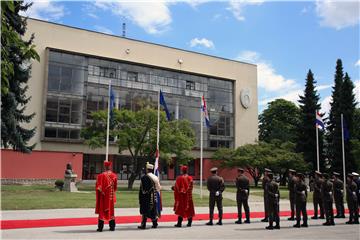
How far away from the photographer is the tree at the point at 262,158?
4425cm

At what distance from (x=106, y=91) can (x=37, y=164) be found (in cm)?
1113

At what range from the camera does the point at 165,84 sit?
49.0 metres

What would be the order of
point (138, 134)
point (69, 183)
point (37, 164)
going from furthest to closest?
point (37, 164)
point (138, 134)
point (69, 183)

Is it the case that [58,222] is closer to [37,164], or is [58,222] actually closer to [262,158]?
A: [37,164]

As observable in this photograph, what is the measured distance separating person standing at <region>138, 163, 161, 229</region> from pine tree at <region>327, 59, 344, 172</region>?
117 feet

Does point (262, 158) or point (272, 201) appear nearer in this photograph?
point (272, 201)

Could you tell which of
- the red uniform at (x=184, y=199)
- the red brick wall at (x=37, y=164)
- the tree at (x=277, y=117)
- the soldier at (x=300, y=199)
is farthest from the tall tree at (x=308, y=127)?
the red uniform at (x=184, y=199)

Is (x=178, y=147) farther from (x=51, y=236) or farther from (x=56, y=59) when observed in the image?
(x=51, y=236)

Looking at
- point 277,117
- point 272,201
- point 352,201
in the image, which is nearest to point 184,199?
point 272,201

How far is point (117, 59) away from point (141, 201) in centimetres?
3583

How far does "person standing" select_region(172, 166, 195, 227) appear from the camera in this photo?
481 inches

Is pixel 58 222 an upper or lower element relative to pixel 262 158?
lower

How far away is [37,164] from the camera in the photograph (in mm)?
39562

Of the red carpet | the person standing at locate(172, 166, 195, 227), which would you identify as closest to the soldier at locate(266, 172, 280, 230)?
the person standing at locate(172, 166, 195, 227)
